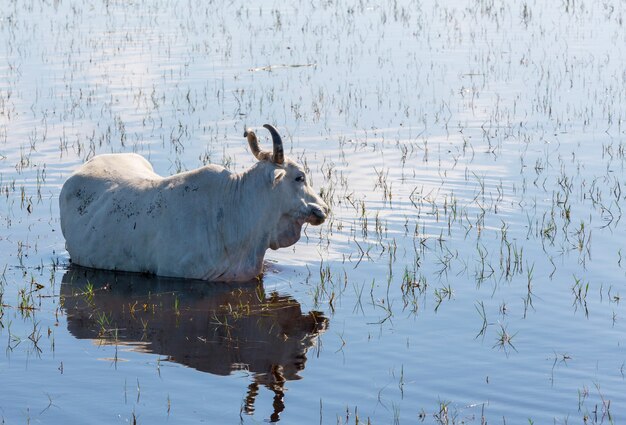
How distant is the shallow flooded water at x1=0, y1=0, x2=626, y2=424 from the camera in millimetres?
8164

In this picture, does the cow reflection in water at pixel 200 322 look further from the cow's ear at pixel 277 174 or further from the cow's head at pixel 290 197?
the cow's ear at pixel 277 174

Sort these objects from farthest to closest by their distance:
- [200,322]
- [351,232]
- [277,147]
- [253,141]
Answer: [351,232]
[253,141]
[277,147]
[200,322]

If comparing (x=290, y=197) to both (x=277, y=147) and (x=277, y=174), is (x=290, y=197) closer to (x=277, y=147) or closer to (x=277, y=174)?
(x=277, y=174)

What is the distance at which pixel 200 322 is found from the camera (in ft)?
32.0

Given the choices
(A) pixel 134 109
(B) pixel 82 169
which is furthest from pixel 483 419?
(A) pixel 134 109

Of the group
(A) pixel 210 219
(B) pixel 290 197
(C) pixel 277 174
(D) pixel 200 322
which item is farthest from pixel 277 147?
(D) pixel 200 322

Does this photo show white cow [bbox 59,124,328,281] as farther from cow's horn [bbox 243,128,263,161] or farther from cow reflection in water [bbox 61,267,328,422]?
cow reflection in water [bbox 61,267,328,422]

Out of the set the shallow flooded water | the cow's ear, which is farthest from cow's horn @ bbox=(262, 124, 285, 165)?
the shallow flooded water

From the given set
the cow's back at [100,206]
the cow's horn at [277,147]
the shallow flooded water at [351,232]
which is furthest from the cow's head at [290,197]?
the cow's back at [100,206]

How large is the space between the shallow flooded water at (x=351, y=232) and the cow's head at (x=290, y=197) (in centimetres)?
49

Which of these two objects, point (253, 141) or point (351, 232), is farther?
point (351, 232)

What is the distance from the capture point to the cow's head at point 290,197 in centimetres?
1077

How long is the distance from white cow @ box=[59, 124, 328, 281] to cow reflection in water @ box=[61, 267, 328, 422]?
17 centimetres

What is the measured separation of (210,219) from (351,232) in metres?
1.92
